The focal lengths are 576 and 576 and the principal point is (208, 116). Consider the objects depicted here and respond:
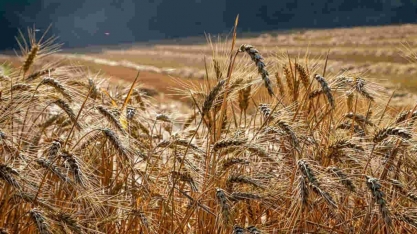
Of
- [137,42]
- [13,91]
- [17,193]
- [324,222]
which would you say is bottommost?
[137,42]

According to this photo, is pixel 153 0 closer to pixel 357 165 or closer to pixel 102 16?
pixel 102 16

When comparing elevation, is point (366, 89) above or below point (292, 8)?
above

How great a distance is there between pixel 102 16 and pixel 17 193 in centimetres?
10759

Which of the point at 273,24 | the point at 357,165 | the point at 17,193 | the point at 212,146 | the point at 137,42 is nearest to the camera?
the point at 17,193

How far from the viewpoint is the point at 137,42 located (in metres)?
102

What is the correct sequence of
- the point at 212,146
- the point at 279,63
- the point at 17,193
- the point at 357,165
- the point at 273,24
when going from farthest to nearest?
the point at 273,24 → the point at 279,63 → the point at 357,165 → the point at 212,146 → the point at 17,193

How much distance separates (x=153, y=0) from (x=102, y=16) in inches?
501

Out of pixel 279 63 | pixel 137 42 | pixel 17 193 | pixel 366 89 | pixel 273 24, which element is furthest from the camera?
pixel 273 24

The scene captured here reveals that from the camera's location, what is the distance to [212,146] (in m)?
2.32

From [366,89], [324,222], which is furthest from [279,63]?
[324,222]

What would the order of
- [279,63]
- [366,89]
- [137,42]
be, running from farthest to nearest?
[137,42], [279,63], [366,89]

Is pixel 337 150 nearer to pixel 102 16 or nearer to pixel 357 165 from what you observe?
pixel 357 165

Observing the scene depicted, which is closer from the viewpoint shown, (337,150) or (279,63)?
(337,150)

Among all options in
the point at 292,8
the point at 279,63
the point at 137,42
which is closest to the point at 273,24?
the point at 292,8
